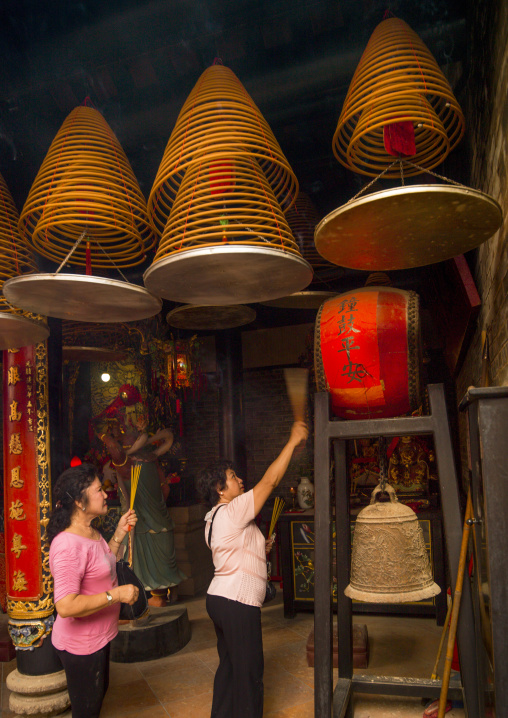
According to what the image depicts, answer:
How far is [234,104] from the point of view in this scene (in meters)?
2.45

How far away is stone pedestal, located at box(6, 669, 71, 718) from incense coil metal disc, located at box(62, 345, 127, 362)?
2.91 meters

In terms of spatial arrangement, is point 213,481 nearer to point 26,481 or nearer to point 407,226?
point 26,481

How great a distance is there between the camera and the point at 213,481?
2893 millimetres

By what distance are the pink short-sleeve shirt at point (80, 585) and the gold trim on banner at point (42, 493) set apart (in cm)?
91

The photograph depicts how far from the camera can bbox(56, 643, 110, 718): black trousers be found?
2.35 meters

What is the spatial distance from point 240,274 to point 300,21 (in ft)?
5.21

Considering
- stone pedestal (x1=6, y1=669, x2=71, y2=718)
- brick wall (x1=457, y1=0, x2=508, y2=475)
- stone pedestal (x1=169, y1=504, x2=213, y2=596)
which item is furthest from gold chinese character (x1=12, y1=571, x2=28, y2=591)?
brick wall (x1=457, y1=0, x2=508, y2=475)

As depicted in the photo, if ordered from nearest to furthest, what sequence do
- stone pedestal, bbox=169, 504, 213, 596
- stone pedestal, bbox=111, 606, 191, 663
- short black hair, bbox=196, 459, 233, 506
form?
short black hair, bbox=196, 459, 233, 506
stone pedestal, bbox=111, 606, 191, 663
stone pedestal, bbox=169, 504, 213, 596

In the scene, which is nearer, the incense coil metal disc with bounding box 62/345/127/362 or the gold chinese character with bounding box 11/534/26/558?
the gold chinese character with bounding box 11/534/26/558

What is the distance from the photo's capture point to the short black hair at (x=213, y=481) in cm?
288

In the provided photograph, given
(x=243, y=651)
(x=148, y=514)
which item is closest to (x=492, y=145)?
(x=243, y=651)

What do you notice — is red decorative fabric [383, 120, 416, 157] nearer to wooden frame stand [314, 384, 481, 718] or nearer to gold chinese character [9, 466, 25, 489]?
wooden frame stand [314, 384, 481, 718]

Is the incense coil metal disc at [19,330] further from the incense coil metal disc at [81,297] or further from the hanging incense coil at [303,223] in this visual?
the hanging incense coil at [303,223]

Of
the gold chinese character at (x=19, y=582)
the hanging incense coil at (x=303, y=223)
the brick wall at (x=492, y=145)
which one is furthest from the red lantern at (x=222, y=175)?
the gold chinese character at (x=19, y=582)
